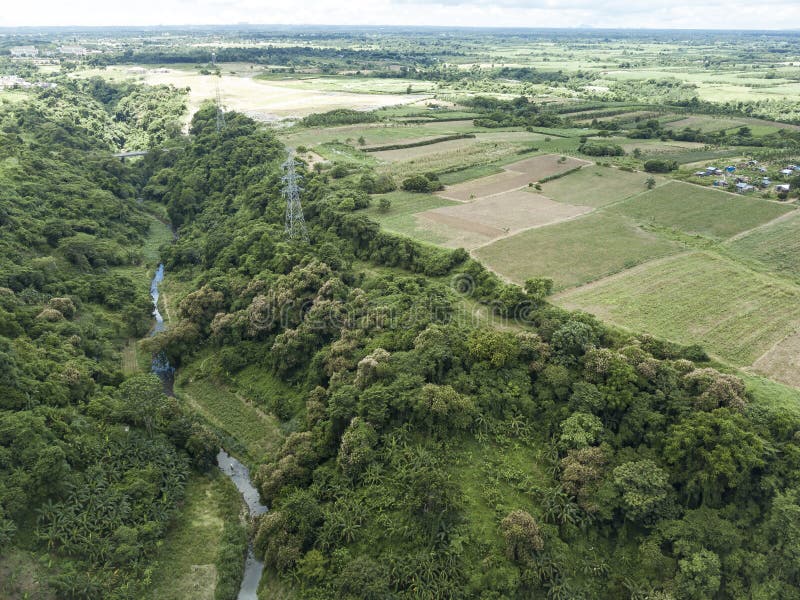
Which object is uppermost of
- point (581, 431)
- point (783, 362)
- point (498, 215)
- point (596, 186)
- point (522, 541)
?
point (596, 186)

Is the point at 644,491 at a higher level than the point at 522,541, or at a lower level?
higher

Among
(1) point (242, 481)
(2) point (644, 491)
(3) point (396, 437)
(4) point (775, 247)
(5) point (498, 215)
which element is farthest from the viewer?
(5) point (498, 215)

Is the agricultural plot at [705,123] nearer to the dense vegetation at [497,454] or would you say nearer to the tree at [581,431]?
the dense vegetation at [497,454]

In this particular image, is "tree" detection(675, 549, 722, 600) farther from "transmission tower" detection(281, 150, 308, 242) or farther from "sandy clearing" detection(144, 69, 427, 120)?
"sandy clearing" detection(144, 69, 427, 120)

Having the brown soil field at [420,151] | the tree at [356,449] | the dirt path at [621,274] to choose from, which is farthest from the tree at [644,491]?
the brown soil field at [420,151]

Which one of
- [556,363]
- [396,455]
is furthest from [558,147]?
[396,455]

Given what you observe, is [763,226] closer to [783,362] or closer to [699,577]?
[783,362]

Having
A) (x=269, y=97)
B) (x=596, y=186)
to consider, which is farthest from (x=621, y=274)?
(x=269, y=97)
